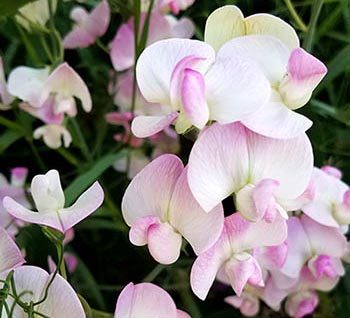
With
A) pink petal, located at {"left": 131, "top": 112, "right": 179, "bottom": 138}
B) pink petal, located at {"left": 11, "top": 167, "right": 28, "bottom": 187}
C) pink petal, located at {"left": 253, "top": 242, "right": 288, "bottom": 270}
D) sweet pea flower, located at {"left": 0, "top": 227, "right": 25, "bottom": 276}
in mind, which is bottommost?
pink petal, located at {"left": 11, "top": 167, "right": 28, "bottom": 187}

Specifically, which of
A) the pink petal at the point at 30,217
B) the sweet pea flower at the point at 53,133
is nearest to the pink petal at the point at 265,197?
the pink petal at the point at 30,217

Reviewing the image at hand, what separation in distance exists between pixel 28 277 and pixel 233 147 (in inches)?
4.8

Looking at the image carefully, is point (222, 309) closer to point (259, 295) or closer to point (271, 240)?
point (259, 295)

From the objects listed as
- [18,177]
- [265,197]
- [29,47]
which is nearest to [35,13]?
[29,47]

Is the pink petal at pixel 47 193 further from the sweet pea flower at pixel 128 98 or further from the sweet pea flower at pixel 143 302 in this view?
the sweet pea flower at pixel 128 98

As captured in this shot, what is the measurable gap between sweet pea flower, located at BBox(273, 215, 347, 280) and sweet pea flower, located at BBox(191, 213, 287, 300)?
13 cm

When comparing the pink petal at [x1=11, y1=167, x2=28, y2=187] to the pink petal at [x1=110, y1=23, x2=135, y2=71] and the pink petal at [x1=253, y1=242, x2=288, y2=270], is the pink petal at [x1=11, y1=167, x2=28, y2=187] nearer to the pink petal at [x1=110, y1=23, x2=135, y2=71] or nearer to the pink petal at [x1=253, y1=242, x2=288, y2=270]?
the pink petal at [x1=110, y1=23, x2=135, y2=71]

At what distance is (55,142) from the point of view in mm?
739

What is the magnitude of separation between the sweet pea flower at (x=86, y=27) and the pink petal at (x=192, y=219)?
1.09 feet

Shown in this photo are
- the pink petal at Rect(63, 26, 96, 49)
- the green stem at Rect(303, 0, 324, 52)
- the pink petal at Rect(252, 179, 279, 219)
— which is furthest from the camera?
the pink petal at Rect(63, 26, 96, 49)

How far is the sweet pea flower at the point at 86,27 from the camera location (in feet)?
2.52

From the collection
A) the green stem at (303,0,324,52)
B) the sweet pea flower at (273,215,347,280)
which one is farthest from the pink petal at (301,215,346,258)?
the green stem at (303,0,324,52)

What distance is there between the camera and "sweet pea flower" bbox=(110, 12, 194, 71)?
733 mm

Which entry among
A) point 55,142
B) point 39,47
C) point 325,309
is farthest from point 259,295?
point 39,47
